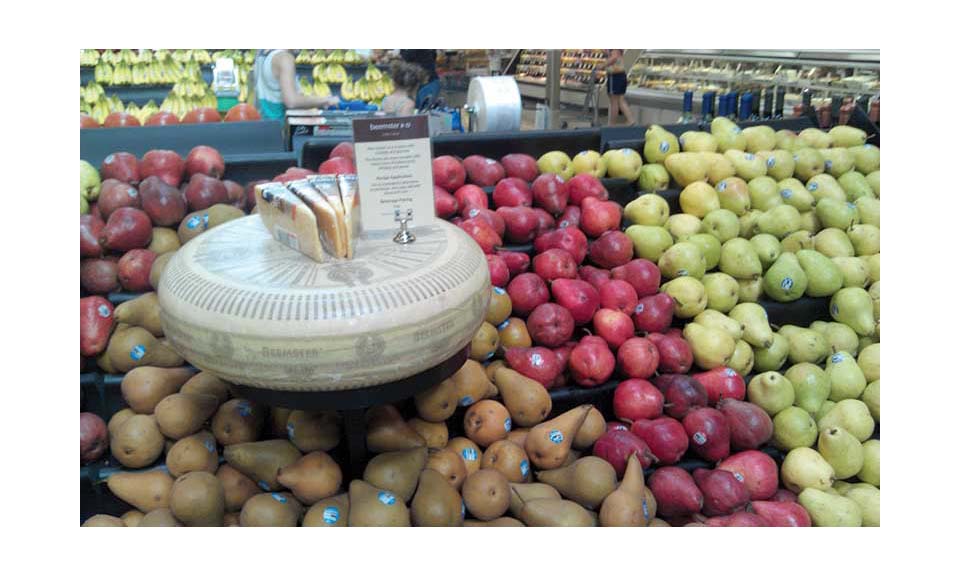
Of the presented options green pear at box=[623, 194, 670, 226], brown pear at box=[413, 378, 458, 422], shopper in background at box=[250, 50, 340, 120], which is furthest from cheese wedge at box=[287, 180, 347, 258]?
shopper in background at box=[250, 50, 340, 120]

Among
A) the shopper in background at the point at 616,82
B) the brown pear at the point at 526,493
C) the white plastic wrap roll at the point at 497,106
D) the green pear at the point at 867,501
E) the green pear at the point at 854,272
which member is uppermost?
the shopper in background at the point at 616,82

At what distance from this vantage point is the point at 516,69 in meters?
9.70

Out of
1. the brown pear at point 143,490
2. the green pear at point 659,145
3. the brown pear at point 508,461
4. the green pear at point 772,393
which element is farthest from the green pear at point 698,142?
the brown pear at point 143,490

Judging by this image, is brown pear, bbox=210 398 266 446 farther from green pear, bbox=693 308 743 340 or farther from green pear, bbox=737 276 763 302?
green pear, bbox=737 276 763 302

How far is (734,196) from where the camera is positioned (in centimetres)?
280

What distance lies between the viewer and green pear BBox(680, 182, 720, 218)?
2.78m

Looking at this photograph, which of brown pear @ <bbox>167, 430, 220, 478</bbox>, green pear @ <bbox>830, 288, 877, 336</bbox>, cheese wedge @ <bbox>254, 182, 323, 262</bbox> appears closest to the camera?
cheese wedge @ <bbox>254, 182, 323, 262</bbox>

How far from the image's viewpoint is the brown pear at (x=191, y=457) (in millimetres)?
1748

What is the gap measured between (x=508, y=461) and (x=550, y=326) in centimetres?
52

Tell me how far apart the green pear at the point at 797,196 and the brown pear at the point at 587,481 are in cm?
160

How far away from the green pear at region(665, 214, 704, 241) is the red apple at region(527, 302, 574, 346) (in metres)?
0.68

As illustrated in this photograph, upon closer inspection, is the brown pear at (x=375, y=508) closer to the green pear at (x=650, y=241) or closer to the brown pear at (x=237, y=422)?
the brown pear at (x=237, y=422)

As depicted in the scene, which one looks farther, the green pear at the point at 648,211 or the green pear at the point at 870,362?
the green pear at the point at 648,211

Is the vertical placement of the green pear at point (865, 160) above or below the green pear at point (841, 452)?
above
